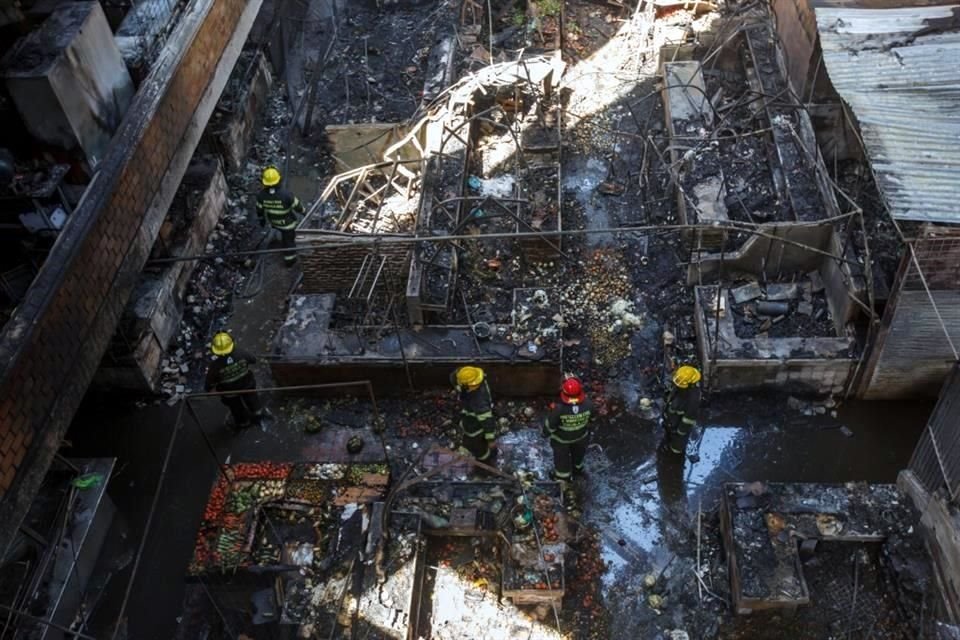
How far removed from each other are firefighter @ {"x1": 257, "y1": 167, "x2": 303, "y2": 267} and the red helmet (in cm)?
518

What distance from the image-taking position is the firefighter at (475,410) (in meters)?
8.65

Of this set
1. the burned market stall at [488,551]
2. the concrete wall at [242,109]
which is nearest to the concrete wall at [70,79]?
the concrete wall at [242,109]

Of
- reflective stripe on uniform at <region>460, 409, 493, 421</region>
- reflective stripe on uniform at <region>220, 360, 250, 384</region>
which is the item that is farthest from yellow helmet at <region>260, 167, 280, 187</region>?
reflective stripe on uniform at <region>460, 409, 493, 421</region>

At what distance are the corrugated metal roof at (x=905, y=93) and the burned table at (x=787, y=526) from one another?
293 cm

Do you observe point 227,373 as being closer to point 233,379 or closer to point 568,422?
point 233,379

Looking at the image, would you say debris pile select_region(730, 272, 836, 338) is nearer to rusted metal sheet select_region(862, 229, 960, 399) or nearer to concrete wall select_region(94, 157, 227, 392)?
rusted metal sheet select_region(862, 229, 960, 399)

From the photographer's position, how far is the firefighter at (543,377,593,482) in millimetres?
8422

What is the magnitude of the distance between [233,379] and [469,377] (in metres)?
3.04

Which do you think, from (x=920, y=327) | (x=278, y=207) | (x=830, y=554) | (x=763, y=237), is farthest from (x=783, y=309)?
(x=278, y=207)

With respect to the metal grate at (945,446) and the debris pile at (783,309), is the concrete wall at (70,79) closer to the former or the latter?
the debris pile at (783,309)

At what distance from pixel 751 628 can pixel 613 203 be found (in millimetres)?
6990

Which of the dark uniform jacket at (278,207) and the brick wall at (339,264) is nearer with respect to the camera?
the brick wall at (339,264)

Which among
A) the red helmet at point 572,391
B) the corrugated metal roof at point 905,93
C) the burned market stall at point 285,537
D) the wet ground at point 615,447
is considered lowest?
the wet ground at point 615,447

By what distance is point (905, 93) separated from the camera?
8.70 m
